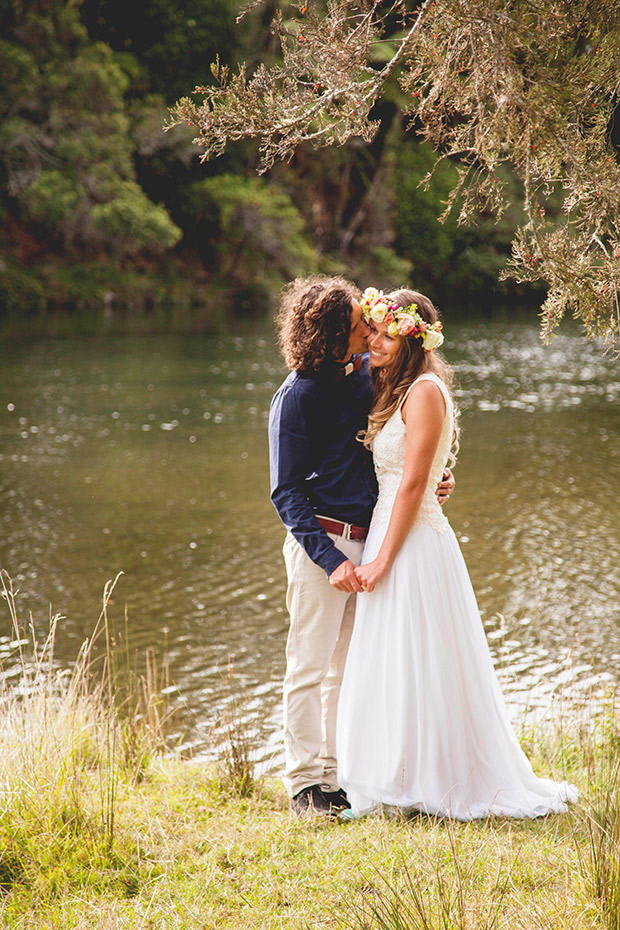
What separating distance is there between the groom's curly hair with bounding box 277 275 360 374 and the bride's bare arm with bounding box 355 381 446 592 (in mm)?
353

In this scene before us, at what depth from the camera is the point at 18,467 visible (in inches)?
479

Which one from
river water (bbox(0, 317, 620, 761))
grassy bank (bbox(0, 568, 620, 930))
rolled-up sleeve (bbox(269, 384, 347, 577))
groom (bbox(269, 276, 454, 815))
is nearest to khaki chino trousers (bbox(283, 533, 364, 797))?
groom (bbox(269, 276, 454, 815))

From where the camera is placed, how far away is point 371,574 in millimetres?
3561

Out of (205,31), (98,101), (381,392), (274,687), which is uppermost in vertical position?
(205,31)

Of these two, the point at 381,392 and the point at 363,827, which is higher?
the point at 381,392

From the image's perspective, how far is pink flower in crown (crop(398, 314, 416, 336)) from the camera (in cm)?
348

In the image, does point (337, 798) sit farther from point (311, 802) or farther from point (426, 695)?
point (426, 695)

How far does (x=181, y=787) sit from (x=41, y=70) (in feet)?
96.1

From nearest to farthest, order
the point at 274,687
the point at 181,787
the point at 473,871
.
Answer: the point at 473,871
the point at 181,787
the point at 274,687

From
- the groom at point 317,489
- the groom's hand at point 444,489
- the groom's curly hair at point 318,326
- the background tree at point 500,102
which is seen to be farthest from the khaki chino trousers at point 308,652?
the background tree at point 500,102

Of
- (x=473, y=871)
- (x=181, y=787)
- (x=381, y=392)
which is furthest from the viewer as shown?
(x=181, y=787)

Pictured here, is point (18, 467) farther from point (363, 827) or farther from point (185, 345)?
point (185, 345)

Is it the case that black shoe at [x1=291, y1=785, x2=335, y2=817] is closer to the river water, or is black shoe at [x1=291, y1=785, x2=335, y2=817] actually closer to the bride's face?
the river water

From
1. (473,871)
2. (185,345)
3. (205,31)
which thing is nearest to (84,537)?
(473,871)
